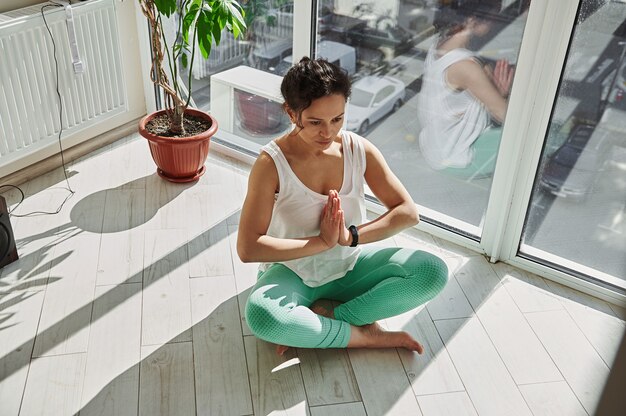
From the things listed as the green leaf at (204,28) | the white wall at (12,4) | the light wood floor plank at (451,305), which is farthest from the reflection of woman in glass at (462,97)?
the white wall at (12,4)

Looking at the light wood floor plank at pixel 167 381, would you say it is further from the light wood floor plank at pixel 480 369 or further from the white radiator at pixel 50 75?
the white radiator at pixel 50 75

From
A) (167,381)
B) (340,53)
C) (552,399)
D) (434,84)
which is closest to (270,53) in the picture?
(340,53)

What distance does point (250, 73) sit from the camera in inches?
111

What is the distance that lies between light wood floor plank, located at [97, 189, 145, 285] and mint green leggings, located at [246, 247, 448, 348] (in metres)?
0.51

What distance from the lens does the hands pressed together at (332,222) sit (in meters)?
1.80

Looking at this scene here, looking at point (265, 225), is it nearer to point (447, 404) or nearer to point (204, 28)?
point (447, 404)

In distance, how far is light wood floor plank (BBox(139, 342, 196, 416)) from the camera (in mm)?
1764

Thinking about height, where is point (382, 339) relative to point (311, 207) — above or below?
below

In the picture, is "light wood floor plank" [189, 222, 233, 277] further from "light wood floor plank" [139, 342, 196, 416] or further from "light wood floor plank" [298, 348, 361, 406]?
"light wood floor plank" [298, 348, 361, 406]

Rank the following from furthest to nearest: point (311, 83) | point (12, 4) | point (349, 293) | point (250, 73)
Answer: point (250, 73) → point (12, 4) → point (349, 293) → point (311, 83)

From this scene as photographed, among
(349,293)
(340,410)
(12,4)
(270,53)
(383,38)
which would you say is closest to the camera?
(340,410)

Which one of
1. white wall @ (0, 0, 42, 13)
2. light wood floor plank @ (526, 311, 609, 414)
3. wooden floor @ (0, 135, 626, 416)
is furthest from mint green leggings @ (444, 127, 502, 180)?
white wall @ (0, 0, 42, 13)

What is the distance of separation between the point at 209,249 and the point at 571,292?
1.26 meters

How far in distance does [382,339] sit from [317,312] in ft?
0.68
